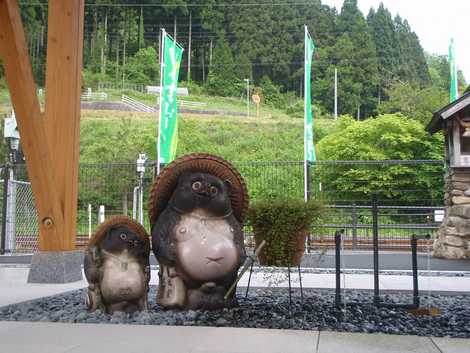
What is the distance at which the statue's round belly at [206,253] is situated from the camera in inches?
207

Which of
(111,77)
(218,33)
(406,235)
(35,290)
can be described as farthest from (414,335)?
(218,33)

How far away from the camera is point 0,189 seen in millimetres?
15227

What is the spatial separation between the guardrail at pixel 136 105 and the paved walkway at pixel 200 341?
182 ft

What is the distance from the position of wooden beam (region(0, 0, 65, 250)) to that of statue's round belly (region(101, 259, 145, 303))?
294 centimetres

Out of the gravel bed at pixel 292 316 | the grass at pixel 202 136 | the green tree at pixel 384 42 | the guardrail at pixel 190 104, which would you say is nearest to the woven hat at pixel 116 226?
the gravel bed at pixel 292 316

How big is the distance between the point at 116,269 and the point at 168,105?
10703mm

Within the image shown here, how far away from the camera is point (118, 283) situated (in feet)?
17.5

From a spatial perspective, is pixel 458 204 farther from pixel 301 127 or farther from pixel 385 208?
pixel 301 127

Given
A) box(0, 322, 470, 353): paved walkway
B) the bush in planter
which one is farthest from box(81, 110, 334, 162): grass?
box(0, 322, 470, 353): paved walkway

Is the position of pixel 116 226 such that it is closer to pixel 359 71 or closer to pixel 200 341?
pixel 200 341

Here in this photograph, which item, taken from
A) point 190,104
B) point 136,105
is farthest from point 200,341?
point 190,104

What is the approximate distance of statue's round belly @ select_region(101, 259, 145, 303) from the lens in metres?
5.32

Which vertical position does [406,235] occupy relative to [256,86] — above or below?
below

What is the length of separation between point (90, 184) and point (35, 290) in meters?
10.7
